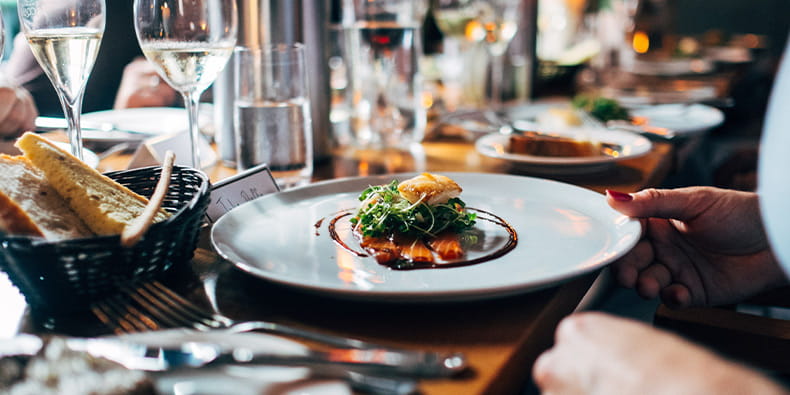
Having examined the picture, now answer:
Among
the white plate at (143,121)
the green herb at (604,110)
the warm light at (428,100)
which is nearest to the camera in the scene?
the white plate at (143,121)

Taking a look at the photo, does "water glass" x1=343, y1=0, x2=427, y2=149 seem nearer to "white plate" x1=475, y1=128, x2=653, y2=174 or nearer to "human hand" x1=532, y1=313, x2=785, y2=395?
"white plate" x1=475, y1=128, x2=653, y2=174

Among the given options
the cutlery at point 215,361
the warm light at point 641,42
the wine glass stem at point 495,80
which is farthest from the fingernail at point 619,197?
the warm light at point 641,42

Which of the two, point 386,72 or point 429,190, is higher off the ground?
point 386,72

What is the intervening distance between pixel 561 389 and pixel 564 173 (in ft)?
2.57

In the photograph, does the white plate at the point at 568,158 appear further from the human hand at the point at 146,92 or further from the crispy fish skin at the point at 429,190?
the human hand at the point at 146,92

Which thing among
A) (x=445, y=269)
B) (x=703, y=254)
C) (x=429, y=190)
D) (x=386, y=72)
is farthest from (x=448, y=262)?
(x=386, y=72)

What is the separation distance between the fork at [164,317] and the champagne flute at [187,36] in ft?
1.21

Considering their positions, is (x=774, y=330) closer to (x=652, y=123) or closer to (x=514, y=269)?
(x=514, y=269)

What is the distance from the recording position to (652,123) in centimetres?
164

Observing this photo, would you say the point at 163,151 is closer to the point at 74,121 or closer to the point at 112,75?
the point at 74,121

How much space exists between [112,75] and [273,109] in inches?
53.6

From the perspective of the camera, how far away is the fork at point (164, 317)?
48 centimetres

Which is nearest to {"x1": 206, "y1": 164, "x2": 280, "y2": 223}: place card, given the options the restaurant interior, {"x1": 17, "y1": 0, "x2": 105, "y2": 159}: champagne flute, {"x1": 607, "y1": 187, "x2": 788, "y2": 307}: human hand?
the restaurant interior

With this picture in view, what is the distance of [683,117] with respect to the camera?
66.3 inches
